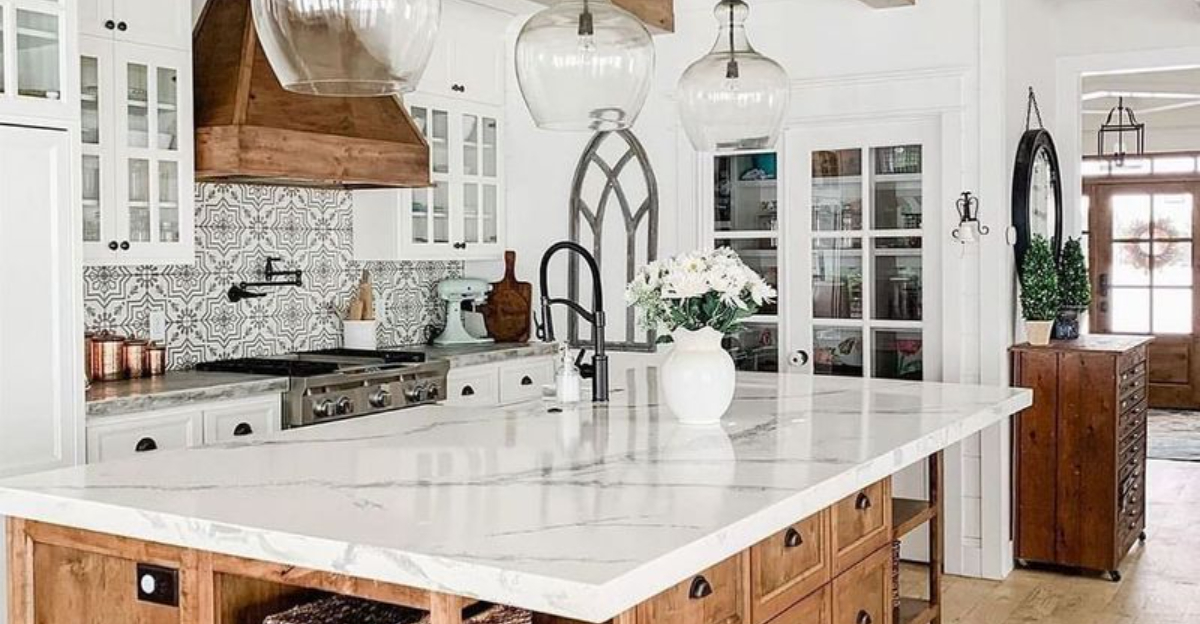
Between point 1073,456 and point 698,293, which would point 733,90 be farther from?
point 1073,456

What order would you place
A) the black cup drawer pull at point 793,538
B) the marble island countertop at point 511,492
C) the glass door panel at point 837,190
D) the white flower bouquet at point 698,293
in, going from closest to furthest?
the marble island countertop at point 511,492 < the black cup drawer pull at point 793,538 < the white flower bouquet at point 698,293 < the glass door panel at point 837,190

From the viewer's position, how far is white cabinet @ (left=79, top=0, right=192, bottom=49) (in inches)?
171

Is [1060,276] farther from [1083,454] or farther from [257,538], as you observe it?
[257,538]

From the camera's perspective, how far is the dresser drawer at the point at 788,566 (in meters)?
2.55

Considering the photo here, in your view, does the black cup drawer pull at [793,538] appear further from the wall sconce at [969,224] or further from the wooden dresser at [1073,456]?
the wooden dresser at [1073,456]

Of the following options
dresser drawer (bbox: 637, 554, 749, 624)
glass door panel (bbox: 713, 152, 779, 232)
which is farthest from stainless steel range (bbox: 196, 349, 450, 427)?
dresser drawer (bbox: 637, 554, 749, 624)

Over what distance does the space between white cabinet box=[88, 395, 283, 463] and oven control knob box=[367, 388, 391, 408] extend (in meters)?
0.44

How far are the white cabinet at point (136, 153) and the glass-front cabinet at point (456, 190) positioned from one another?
1.33 m

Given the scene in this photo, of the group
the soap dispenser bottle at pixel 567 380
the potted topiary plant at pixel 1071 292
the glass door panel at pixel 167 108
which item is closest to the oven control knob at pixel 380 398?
the glass door panel at pixel 167 108

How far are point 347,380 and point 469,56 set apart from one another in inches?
80.7

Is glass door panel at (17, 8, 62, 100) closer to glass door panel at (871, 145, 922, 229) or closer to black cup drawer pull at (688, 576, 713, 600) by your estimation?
black cup drawer pull at (688, 576, 713, 600)

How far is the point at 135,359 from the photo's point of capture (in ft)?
15.5

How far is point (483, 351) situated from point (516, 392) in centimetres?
32

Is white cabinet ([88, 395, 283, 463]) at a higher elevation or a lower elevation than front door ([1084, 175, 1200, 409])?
lower
